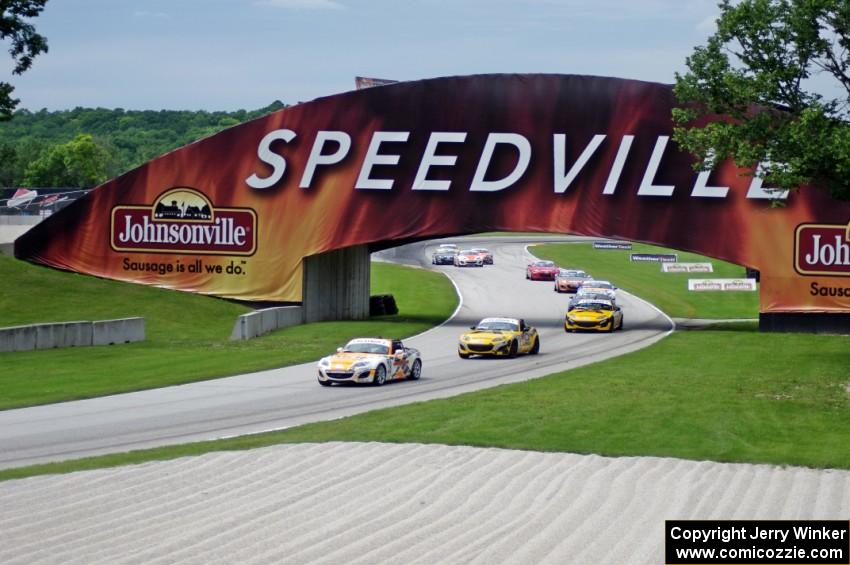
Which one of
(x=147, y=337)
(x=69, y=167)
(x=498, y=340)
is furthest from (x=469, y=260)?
(x=69, y=167)

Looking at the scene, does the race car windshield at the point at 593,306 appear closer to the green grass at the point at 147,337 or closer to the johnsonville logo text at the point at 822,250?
the green grass at the point at 147,337

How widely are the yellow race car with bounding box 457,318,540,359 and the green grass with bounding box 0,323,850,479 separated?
17.9ft

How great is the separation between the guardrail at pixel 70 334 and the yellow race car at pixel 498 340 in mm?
11306

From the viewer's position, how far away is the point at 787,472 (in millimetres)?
16438

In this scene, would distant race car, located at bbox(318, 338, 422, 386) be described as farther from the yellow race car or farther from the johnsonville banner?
the johnsonville banner

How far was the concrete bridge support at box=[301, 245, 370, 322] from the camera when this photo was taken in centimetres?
5312

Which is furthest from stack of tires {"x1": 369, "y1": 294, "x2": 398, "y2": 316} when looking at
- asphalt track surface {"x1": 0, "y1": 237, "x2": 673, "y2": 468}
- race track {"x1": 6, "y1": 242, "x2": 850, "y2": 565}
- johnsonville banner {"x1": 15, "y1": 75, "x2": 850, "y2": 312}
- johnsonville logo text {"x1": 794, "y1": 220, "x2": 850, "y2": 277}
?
race track {"x1": 6, "y1": 242, "x2": 850, "y2": 565}

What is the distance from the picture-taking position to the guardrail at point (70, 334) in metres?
36.1

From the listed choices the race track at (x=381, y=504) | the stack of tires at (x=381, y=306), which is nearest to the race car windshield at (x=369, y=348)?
the race track at (x=381, y=504)

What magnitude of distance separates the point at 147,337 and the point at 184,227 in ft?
34.7

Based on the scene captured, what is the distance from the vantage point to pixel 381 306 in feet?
192

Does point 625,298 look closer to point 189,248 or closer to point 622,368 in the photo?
point 189,248

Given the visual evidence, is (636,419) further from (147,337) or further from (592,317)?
(592,317)

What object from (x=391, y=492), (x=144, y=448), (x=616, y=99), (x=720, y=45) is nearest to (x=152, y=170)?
(x=616, y=99)
